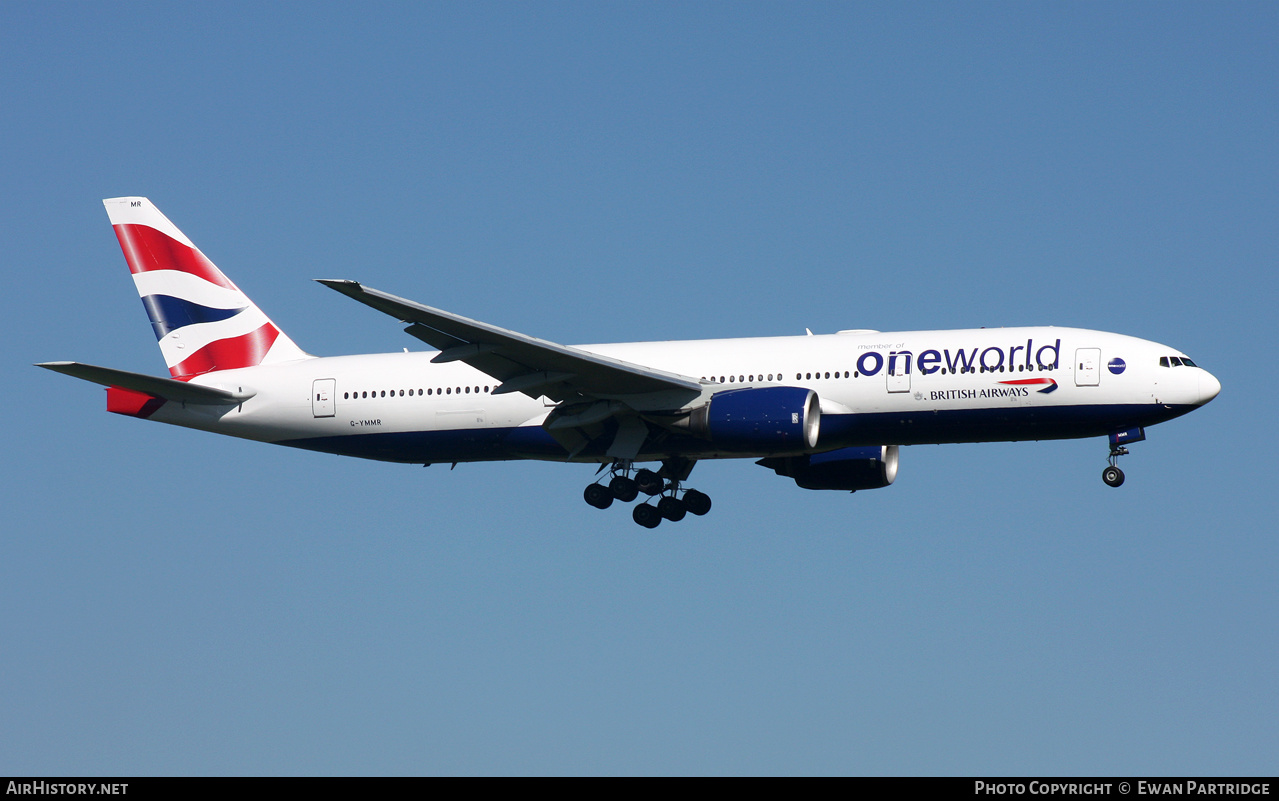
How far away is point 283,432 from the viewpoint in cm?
4025

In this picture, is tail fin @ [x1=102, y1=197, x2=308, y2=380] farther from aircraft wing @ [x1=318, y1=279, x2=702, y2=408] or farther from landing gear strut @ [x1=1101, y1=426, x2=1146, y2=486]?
landing gear strut @ [x1=1101, y1=426, x2=1146, y2=486]

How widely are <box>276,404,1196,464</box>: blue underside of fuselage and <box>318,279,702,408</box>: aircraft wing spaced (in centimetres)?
158

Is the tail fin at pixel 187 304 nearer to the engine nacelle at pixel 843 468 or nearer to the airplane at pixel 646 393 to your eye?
the airplane at pixel 646 393

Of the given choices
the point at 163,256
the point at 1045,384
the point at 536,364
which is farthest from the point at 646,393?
the point at 163,256

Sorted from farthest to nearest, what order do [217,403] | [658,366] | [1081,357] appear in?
[217,403]
[658,366]
[1081,357]

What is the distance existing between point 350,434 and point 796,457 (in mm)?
12110

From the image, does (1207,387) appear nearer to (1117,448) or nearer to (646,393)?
(1117,448)

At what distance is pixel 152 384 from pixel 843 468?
18410mm

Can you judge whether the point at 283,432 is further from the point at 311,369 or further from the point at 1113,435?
the point at 1113,435

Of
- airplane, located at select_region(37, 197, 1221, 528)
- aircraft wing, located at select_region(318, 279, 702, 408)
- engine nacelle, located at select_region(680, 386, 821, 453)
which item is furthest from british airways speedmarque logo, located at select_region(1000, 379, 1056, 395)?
aircraft wing, located at select_region(318, 279, 702, 408)

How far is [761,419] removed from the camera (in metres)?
34.9
